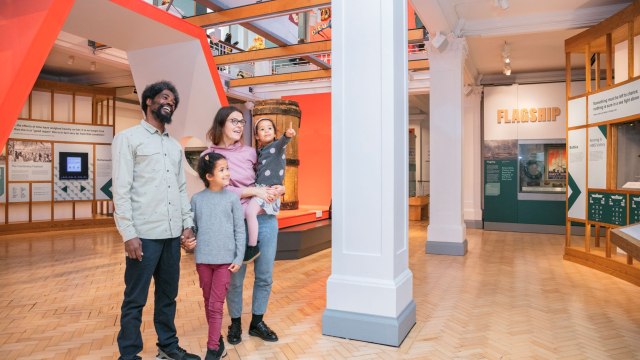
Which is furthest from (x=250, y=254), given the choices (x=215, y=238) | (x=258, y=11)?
(x=258, y=11)

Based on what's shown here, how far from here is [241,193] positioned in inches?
108

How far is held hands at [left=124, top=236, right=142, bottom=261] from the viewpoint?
2258 millimetres

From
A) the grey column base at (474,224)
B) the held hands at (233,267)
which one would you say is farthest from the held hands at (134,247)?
the grey column base at (474,224)

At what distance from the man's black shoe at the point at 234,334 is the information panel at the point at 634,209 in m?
4.62

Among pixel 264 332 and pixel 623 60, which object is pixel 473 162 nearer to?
pixel 623 60

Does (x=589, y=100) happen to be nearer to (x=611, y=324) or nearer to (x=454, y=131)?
(x=454, y=131)

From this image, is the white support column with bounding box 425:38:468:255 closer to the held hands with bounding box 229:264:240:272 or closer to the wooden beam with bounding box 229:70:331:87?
the wooden beam with bounding box 229:70:331:87

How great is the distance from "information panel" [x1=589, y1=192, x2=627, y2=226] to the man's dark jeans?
516 cm

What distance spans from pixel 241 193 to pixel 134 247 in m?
0.74

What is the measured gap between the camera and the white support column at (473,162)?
34.4 ft

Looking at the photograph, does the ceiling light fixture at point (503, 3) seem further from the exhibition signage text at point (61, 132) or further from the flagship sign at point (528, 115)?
the exhibition signage text at point (61, 132)

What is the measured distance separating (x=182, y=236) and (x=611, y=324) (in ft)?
11.3

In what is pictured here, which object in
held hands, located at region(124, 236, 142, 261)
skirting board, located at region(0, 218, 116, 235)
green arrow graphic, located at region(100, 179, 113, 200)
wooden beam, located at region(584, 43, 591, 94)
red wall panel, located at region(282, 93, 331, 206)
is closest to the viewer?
held hands, located at region(124, 236, 142, 261)

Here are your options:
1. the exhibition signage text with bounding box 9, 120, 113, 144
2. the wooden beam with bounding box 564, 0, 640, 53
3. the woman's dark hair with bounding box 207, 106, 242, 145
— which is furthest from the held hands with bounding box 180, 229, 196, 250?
the exhibition signage text with bounding box 9, 120, 113, 144
